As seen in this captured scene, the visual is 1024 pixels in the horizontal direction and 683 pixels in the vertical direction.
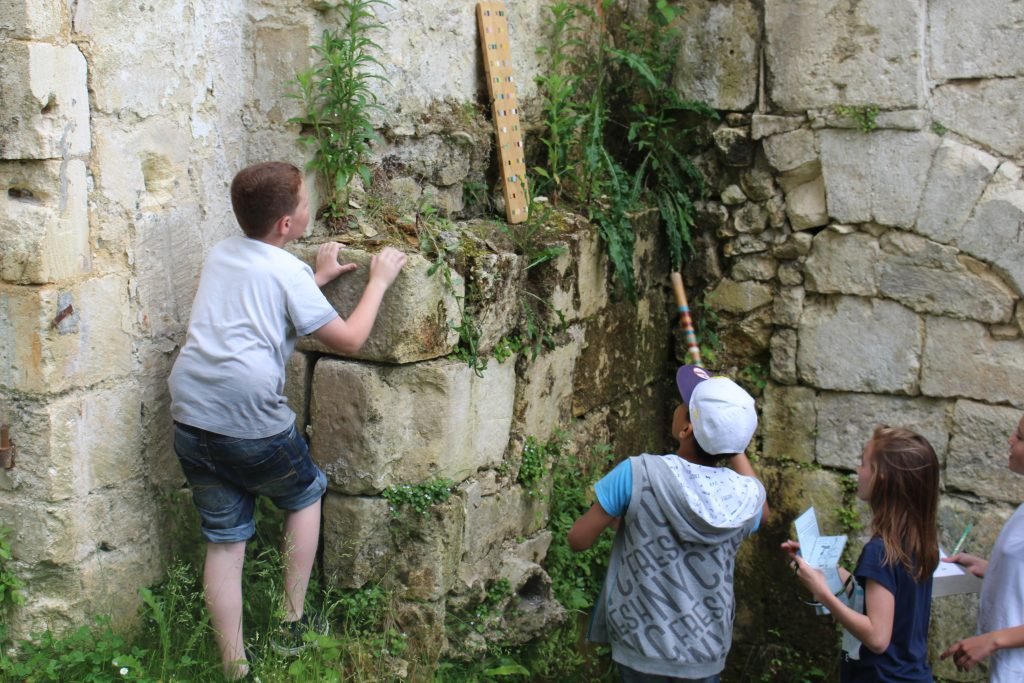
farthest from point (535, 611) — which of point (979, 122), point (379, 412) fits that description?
point (979, 122)

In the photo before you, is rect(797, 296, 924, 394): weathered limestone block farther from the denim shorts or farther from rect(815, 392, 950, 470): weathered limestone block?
the denim shorts

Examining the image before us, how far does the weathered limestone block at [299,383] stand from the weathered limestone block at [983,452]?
9.34 ft

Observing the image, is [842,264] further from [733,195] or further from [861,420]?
[861,420]

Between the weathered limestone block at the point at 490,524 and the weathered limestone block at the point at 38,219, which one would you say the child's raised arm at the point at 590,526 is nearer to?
the weathered limestone block at the point at 490,524

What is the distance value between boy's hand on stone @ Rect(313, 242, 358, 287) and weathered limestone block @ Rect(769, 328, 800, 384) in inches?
95.6

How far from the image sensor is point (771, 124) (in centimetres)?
496

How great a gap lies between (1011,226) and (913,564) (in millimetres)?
1971

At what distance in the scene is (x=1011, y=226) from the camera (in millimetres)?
4531

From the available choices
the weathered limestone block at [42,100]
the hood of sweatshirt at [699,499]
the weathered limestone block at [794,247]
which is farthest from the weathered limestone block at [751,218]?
the weathered limestone block at [42,100]

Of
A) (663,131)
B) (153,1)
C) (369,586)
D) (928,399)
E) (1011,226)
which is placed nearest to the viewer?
(153,1)

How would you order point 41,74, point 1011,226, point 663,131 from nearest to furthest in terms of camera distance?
point 41,74 → point 1011,226 → point 663,131

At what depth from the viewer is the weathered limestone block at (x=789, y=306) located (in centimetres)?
511

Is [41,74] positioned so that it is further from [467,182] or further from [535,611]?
[535,611]

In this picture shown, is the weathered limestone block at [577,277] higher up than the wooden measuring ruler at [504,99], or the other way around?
the wooden measuring ruler at [504,99]
